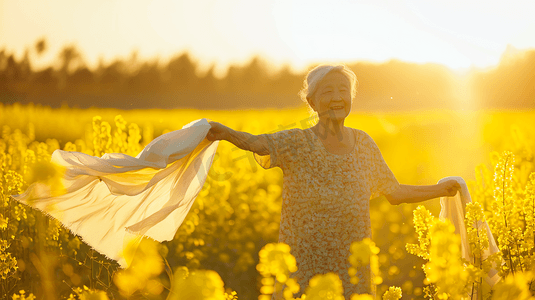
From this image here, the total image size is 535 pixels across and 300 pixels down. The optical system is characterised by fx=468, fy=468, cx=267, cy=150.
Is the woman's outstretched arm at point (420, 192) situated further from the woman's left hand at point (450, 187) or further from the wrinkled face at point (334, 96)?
the wrinkled face at point (334, 96)

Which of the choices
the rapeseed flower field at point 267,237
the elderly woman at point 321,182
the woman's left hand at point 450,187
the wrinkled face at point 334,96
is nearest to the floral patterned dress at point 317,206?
the elderly woman at point 321,182

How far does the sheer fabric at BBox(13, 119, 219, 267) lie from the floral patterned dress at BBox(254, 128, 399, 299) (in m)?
0.38

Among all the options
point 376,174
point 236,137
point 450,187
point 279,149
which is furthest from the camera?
point 450,187

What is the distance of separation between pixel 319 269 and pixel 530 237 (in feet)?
3.21

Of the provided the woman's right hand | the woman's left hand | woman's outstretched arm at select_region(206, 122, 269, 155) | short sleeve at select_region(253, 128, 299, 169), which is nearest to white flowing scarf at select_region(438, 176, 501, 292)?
the woman's left hand

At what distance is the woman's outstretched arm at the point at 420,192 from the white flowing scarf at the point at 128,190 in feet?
3.68

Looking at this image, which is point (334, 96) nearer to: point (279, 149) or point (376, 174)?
point (279, 149)

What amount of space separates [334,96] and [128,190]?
110 centimetres

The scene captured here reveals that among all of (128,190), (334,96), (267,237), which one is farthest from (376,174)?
(267,237)

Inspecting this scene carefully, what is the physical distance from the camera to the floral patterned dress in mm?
2340

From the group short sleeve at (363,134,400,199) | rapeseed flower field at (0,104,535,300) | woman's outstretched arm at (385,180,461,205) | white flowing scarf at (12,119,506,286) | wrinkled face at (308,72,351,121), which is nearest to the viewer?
rapeseed flower field at (0,104,535,300)

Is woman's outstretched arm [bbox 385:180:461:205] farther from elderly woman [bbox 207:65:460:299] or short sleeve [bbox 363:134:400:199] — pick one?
elderly woman [bbox 207:65:460:299]

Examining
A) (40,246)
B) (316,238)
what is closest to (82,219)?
(316,238)

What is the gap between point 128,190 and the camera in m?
2.08
